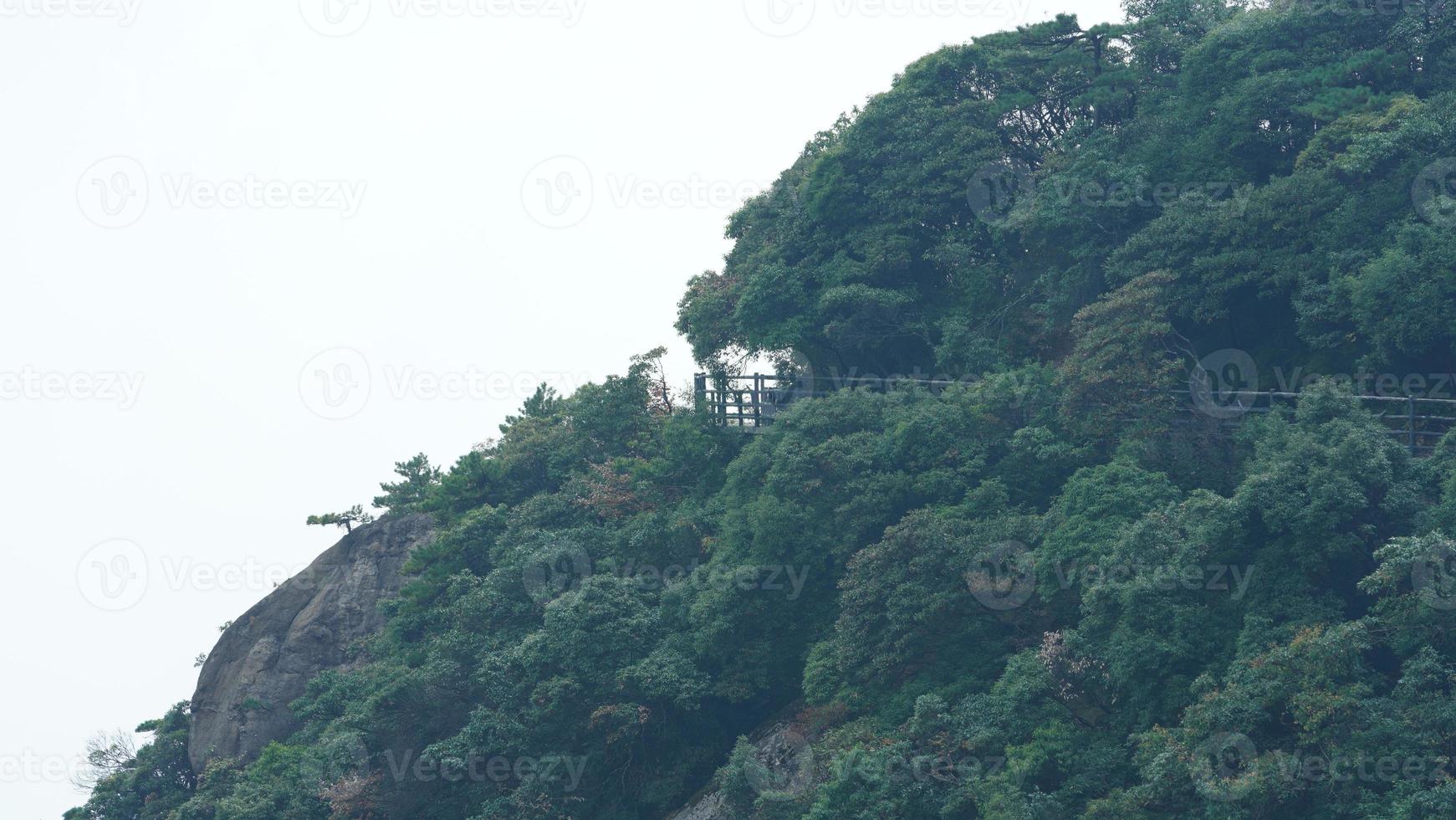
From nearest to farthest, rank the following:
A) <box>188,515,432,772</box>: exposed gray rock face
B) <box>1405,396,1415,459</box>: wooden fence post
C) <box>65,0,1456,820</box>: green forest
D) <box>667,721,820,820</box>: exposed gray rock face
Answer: <box>65,0,1456,820</box>: green forest
<box>1405,396,1415,459</box>: wooden fence post
<box>667,721,820,820</box>: exposed gray rock face
<box>188,515,432,772</box>: exposed gray rock face

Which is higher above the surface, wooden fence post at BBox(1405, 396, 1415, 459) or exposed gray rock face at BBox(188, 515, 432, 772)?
wooden fence post at BBox(1405, 396, 1415, 459)

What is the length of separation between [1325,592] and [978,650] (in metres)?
5.24

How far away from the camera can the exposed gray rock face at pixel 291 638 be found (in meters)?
34.8

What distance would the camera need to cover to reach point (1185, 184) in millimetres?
26328

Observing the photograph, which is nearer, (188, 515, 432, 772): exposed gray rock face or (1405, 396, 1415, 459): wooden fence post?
(1405, 396, 1415, 459): wooden fence post

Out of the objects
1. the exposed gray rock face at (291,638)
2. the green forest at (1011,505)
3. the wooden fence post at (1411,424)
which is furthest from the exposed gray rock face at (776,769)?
the exposed gray rock face at (291,638)

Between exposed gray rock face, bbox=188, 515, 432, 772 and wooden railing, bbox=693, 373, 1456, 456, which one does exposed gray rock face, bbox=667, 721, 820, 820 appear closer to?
wooden railing, bbox=693, 373, 1456, 456

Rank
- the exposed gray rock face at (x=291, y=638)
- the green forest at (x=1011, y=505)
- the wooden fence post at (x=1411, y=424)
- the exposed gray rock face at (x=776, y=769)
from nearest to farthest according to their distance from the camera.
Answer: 1. the green forest at (x=1011, y=505)
2. the wooden fence post at (x=1411, y=424)
3. the exposed gray rock face at (x=776, y=769)
4. the exposed gray rock face at (x=291, y=638)

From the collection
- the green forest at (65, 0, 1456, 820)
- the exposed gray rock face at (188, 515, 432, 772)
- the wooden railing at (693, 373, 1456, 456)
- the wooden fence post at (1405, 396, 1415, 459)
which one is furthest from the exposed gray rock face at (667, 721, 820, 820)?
the exposed gray rock face at (188, 515, 432, 772)

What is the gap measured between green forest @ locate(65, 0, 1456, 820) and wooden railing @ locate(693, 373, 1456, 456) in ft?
0.59

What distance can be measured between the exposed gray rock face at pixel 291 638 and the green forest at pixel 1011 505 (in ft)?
3.80

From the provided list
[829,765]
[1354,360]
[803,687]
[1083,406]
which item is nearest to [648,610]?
[803,687]

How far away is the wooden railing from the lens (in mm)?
20516

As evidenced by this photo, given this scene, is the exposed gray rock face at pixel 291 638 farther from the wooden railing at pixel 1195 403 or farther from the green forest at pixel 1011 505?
the wooden railing at pixel 1195 403
